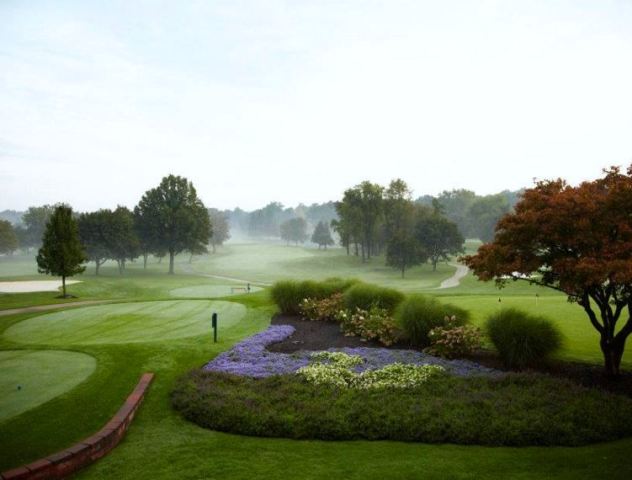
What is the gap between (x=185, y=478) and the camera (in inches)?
248

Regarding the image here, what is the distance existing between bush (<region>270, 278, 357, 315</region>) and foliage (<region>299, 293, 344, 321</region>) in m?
0.52

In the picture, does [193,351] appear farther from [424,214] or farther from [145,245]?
[424,214]

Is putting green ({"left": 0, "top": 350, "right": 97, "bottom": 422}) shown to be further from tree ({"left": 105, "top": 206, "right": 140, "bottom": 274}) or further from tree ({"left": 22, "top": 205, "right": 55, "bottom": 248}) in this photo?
tree ({"left": 22, "top": 205, "right": 55, "bottom": 248})

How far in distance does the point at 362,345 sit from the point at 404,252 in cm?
5484

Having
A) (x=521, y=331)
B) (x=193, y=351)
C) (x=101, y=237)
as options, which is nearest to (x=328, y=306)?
(x=193, y=351)

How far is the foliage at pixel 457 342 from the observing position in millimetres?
12531

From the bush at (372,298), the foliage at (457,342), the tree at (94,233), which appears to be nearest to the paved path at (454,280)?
the bush at (372,298)

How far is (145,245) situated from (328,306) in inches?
2414

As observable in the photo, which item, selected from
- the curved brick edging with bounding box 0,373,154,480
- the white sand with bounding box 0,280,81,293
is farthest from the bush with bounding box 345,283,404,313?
the white sand with bounding box 0,280,81,293

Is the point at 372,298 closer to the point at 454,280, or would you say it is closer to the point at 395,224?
the point at 454,280

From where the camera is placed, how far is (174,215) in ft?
229

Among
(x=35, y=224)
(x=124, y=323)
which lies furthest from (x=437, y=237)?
(x=35, y=224)

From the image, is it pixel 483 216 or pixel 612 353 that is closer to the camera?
pixel 612 353

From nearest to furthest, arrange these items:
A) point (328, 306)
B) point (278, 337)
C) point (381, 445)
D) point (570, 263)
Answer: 1. point (381, 445)
2. point (570, 263)
3. point (278, 337)
4. point (328, 306)
